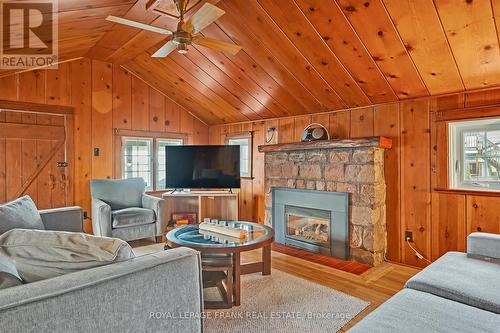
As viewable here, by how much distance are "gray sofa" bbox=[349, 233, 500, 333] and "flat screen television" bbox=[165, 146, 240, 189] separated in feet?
10.7

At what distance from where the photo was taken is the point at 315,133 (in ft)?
12.9

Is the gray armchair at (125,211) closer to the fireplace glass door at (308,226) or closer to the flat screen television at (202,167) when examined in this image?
the flat screen television at (202,167)

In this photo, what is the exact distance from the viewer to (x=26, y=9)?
7.18 feet

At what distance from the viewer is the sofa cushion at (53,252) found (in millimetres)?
1222

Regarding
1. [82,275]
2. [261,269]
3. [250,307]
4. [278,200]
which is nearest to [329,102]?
[278,200]

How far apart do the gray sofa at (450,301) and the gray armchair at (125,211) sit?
3281 millimetres

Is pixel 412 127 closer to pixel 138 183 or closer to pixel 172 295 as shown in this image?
pixel 172 295

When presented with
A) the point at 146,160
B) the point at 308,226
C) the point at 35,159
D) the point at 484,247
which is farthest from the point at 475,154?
the point at 35,159

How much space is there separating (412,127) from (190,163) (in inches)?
126

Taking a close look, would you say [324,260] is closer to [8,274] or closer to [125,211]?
[125,211]

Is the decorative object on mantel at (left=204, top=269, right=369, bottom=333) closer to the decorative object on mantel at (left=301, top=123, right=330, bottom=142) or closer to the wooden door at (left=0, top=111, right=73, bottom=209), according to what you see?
the decorative object on mantel at (left=301, top=123, right=330, bottom=142)

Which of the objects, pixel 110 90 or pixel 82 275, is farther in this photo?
pixel 110 90

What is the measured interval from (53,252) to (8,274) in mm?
155

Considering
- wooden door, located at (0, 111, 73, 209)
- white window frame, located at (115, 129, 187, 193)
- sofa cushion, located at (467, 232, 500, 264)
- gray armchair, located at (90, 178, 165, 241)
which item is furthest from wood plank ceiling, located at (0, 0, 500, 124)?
gray armchair, located at (90, 178, 165, 241)
